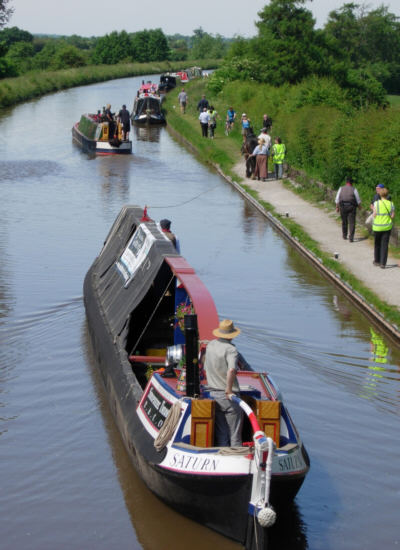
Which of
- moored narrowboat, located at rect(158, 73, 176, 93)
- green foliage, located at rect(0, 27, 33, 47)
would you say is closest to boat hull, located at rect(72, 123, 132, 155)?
moored narrowboat, located at rect(158, 73, 176, 93)

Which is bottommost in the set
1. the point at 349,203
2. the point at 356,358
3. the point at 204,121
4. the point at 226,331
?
the point at 356,358

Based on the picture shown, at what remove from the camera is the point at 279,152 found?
30422mm

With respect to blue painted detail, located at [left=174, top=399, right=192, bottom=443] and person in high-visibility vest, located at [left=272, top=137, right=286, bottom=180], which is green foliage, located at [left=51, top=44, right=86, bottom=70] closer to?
person in high-visibility vest, located at [left=272, top=137, right=286, bottom=180]

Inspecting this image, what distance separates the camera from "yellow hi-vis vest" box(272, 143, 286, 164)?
30.2 m

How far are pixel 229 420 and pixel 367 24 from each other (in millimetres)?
116216

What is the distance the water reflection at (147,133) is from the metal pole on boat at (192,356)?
36.3 meters

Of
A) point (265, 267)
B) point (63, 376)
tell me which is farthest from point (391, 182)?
point (63, 376)

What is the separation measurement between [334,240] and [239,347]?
790cm

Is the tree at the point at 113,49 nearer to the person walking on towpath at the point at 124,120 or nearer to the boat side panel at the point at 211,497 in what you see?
the person walking on towpath at the point at 124,120

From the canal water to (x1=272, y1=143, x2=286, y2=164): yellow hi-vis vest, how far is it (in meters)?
3.66

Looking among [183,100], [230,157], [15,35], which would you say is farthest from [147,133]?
[15,35]

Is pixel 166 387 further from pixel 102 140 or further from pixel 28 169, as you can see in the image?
pixel 102 140

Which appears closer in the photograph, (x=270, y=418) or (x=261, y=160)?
(x=270, y=418)

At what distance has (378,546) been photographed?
359 inches
